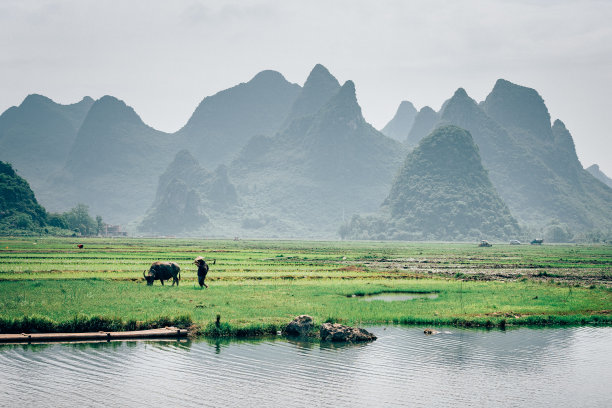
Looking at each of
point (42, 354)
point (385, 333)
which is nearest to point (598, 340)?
point (385, 333)

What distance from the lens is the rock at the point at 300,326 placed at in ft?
72.3

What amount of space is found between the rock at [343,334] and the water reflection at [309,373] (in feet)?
1.86

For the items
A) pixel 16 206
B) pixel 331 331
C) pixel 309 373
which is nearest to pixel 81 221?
pixel 16 206

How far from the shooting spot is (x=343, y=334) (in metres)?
21.5

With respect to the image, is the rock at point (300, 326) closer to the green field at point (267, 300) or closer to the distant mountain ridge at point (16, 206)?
the green field at point (267, 300)

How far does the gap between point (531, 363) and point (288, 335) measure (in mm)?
8844

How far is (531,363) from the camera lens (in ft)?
61.8

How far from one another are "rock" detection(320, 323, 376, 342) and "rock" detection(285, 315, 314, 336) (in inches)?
22.7

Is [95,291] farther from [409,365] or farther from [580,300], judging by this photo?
[580,300]

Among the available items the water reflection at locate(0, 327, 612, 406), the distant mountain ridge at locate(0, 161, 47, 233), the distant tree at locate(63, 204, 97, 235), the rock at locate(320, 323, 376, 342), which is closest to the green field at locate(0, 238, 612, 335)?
the rock at locate(320, 323, 376, 342)

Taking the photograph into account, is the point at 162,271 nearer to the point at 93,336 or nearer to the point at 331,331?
the point at 93,336

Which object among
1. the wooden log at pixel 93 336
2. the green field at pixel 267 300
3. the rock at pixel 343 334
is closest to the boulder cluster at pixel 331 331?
the rock at pixel 343 334

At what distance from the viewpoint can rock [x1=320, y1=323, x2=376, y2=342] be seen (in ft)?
70.6

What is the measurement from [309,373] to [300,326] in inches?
199
